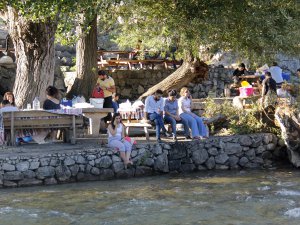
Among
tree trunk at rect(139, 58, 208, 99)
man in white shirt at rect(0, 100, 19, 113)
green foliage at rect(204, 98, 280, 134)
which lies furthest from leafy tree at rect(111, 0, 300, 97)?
man in white shirt at rect(0, 100, 19, 113)

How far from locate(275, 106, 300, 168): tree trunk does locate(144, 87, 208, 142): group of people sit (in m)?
1.96

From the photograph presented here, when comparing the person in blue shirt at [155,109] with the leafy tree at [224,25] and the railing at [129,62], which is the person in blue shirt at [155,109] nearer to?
the leafy tree at [224,25]

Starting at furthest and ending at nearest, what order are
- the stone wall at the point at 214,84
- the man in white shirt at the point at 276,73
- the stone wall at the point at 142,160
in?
1. the stone wall at the point at 214,84
2. the man in white shirt at the point at 276,73
3. the stone wall at the point at 142,160

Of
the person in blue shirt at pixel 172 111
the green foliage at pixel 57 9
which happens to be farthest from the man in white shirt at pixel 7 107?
the person in blue shirt at pixel 172 111

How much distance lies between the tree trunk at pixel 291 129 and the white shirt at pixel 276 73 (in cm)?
435

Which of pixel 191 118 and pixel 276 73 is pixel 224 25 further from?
pixel 191 118

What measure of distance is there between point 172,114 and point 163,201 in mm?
4357

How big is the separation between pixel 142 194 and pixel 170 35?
7.85m

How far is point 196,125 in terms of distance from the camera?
16.3 meters

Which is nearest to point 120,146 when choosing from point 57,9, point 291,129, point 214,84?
point 57,9

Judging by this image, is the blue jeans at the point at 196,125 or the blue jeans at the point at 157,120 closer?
the blue jeans at the point at 157,120

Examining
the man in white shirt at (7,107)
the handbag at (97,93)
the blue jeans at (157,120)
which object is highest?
the handbag at (97,93)

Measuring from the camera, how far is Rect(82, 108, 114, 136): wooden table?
15.9 meters

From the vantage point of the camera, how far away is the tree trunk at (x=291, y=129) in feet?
53.4
